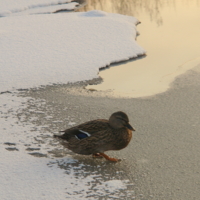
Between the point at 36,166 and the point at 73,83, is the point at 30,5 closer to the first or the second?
the point at 73,83

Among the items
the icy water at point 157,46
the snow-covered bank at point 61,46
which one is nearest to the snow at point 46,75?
the snow-covered bank at point 61,46

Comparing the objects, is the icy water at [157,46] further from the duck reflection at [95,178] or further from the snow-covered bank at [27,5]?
the duck reflection at [95,178]

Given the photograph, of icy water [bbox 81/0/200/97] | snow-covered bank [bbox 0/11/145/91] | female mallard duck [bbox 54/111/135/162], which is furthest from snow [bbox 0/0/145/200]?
icy water [bbox 81/0/200/97]

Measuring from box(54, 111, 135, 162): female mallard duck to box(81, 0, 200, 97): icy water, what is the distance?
187 cm

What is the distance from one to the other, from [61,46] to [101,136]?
14.4ft

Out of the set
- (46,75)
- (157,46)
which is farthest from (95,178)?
(157,46)

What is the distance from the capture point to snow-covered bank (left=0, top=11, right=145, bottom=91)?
6734 mm

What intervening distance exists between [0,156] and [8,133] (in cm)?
56

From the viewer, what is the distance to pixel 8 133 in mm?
4742

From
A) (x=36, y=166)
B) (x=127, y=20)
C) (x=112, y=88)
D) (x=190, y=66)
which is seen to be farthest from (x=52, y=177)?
(x=127, y=20)

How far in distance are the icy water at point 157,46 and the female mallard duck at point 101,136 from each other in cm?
187

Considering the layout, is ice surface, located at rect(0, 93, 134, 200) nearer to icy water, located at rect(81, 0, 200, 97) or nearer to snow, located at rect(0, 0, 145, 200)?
snow, located at rect(0, 0, 145, 200)

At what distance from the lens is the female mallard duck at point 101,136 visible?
404 cm

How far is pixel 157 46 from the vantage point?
8.32 metres
